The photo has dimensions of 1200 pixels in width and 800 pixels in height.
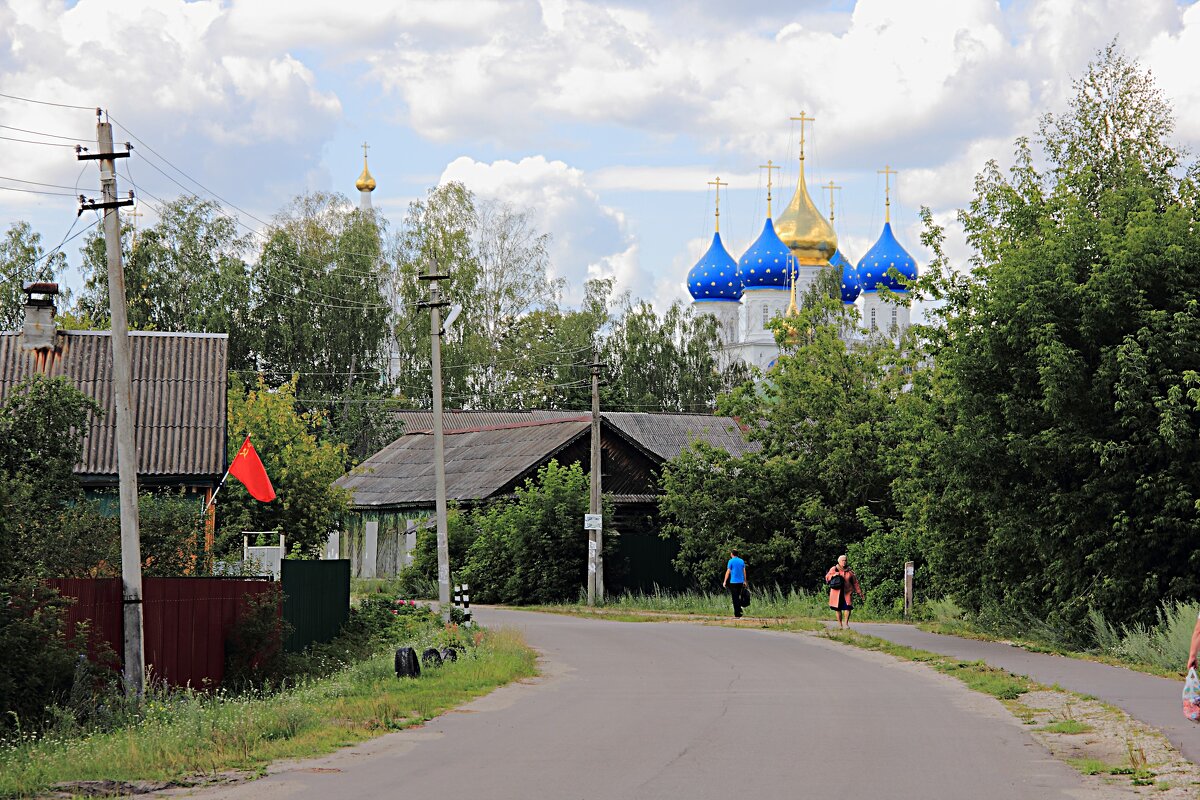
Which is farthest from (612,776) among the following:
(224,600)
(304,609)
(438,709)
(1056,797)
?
(304,609)

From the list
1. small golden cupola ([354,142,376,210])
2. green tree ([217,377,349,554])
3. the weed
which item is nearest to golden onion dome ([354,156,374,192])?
small golden cupola ([354,142,376,210])

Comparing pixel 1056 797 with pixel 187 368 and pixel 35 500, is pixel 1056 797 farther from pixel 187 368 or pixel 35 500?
pixel 187 368

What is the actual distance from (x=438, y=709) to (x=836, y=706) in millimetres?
4330

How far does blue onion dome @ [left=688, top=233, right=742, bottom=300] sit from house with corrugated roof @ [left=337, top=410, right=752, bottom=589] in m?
42.6

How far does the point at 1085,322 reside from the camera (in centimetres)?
2278

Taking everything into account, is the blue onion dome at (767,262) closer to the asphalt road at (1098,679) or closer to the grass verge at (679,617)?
the grass verge at (679,617)

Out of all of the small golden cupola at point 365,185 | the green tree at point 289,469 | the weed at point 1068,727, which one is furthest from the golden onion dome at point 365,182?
the weed at point 1068,727

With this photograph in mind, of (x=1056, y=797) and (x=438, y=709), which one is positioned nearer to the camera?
(x=1056, y=797)

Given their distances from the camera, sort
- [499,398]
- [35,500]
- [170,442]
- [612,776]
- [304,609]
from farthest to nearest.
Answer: [499,398] → [170,442] → [304,609] → [35,500] → [612,776]

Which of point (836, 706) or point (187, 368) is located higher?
point (187, 368)

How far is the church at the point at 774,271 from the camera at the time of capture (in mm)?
96938

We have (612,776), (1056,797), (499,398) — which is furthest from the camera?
(499,398)

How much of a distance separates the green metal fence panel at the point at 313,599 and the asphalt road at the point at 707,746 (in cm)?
625

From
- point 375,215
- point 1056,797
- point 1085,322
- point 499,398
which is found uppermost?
point 375,215
